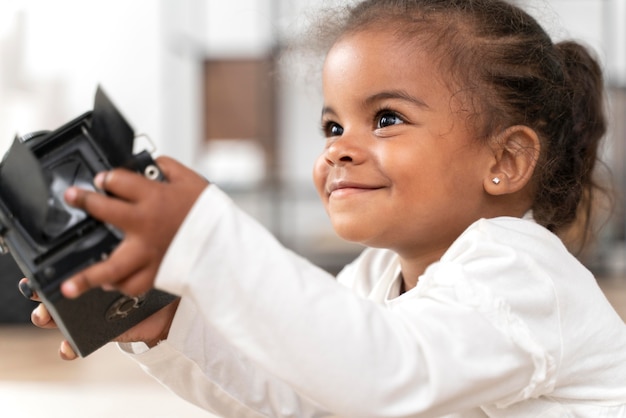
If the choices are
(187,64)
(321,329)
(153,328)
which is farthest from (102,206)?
(187,64)

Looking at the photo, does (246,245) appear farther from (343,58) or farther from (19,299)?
(19,299)

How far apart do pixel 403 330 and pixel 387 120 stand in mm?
282

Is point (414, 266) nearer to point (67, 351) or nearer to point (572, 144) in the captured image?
point (572, 144)

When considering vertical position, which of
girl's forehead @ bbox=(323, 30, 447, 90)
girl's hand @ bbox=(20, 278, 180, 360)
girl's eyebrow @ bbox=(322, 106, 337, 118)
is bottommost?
girl's hand @ bbox=(20, 278, 180, 360)

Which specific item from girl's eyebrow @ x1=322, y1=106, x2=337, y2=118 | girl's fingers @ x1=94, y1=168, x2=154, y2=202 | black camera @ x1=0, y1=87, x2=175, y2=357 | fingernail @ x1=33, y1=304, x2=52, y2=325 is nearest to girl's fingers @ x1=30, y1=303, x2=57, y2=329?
fingernail @ x1=33, y1=304, x2=52, y2=325

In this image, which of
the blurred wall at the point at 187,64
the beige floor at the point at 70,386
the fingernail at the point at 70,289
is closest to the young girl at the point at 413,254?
the fingernail at the point at 70,289

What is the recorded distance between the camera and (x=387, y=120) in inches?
32.3

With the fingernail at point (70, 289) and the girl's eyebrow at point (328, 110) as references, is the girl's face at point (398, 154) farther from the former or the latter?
the fingernail at point (70, 289)

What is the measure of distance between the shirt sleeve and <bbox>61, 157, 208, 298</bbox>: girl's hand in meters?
0.01

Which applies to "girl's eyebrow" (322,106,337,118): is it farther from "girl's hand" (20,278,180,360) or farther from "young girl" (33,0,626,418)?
"girl's hand" (20,278,180,360)

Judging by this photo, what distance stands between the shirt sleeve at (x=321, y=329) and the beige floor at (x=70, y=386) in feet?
2.52

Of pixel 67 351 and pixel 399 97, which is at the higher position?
pixel 399 97

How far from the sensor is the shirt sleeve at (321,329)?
0.55 meters

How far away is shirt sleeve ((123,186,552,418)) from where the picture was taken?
1.79ft
